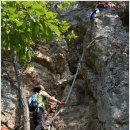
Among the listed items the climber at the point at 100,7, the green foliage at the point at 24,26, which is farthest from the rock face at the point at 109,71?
the green foliage at the point at 24,26

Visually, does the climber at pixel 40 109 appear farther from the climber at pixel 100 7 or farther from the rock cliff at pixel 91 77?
the climber at pixel 100 7

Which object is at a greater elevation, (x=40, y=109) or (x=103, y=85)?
(x=103, y=85)

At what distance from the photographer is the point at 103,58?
13.5 meters

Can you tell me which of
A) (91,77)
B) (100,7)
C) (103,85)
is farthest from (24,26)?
(100,7)

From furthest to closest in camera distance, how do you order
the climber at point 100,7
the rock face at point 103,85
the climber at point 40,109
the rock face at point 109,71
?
the climber at point 100,7 → the climber at point 40,109 → the rock face at point 103,85 → the rock face at point 109,71

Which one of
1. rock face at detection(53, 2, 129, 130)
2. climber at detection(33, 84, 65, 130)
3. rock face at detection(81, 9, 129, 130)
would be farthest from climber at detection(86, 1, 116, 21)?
climber at detection(33, 84, 65, 130)

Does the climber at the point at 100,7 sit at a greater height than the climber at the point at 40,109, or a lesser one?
greater

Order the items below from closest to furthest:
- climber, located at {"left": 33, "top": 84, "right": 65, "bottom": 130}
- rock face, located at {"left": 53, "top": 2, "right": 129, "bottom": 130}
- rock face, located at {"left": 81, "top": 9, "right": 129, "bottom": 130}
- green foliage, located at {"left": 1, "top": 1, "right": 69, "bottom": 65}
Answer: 1. green foliage, located at {"left": 1, "top": 1, "right": 69, "bottom": 65}
2. rock face, located at {"left": 81, "top": 9, "right": 129, "bottom": 130}
3. rock face, located at {"left": 53, "top": 2, "right": 129, "bottom": 130}
4. climber, located at {"left": 33, "top": 84, "right": 65, "bottom": 130}

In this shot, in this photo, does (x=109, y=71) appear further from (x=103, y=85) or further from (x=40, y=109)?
(x=40, y=109)

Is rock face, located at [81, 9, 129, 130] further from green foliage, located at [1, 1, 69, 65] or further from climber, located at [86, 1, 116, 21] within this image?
green foliage, located at [1, 1, 69, 65]

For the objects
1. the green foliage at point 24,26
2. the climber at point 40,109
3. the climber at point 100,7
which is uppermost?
the climber at point 100,7

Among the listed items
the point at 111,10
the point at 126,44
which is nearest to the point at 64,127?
the point at 126,44

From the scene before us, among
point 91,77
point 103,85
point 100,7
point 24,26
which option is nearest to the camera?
point 24,26

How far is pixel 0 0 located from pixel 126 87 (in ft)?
17.3
